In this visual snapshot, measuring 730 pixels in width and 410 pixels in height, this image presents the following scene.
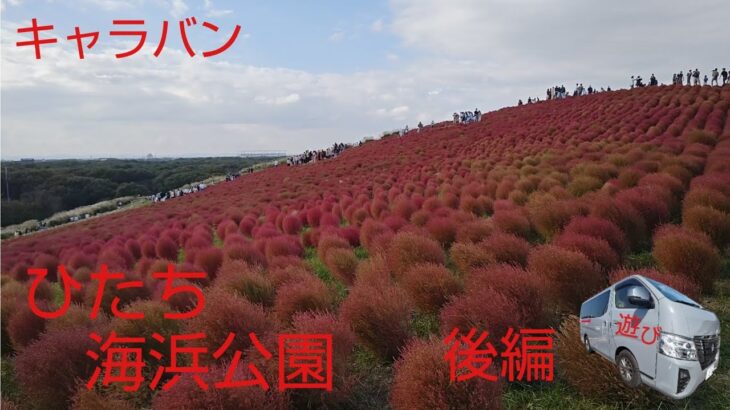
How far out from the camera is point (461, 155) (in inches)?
925

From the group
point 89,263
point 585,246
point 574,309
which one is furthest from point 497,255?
point 89,263

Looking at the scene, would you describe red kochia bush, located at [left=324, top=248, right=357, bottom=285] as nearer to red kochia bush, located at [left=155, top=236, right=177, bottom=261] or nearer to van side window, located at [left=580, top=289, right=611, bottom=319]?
van side window, located at [left=580, top=289, right=611, bottom=319]

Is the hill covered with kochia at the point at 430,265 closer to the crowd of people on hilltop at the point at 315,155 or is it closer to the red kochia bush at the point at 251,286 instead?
the red kochia bush at the point at 251,286

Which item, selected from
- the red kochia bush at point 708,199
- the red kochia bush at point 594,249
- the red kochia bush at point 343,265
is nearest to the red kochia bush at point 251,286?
the red kochia bush at point 343,265

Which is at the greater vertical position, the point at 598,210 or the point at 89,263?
the point at 598,210

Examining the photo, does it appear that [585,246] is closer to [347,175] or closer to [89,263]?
[89,263]

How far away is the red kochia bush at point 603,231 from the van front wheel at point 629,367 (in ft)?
11.9

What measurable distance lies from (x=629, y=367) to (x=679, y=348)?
32 cm

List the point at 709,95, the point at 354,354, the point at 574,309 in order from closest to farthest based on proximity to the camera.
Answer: the point at 574,309 → the point at 354,354 → the point at 709,95

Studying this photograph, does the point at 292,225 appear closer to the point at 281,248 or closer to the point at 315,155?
the point at 281,248

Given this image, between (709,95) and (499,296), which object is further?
(709,95)

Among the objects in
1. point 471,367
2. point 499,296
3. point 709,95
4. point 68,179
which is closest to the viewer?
point 471,367

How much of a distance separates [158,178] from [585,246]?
82.7 m

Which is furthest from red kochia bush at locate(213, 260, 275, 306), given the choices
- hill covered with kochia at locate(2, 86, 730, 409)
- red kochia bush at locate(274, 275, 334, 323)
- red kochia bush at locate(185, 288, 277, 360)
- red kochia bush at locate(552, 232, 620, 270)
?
red kochia bush at locate(552, 232, 620, 270)
